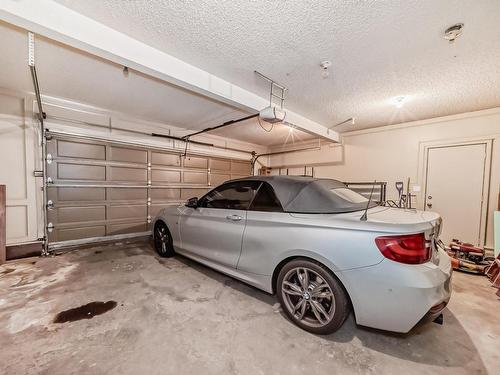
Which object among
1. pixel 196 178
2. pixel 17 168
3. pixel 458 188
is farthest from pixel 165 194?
pixel 458 188

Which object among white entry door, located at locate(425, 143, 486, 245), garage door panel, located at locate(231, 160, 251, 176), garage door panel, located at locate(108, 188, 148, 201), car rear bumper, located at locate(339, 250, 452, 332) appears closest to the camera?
car rear bumper, located at locate(339, 250, 452, 332)

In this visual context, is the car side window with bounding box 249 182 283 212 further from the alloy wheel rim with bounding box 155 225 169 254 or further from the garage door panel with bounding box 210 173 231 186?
the garage door panel with bounding box 210 173 231 186

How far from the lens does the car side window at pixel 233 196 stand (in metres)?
2.53

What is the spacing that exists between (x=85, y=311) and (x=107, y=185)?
10.1ft

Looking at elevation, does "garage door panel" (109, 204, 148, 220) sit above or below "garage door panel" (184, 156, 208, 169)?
below

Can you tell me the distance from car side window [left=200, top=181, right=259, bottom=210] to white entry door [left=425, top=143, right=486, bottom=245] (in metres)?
4.57

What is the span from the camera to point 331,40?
7.16 feet

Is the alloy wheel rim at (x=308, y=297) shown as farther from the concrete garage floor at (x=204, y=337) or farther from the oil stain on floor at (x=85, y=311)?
the oil stain on floor at (x=85, y=311)

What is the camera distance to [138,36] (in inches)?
86.9

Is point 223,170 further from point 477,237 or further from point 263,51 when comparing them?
point 477,237

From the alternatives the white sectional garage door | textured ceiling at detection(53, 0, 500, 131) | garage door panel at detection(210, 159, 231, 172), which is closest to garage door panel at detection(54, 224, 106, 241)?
the white sectional garage door

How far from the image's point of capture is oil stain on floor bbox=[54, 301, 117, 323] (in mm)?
1983

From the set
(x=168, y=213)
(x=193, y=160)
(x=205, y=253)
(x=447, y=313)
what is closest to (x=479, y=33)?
(x=447, y=313)

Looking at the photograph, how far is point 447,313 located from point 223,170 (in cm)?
578
